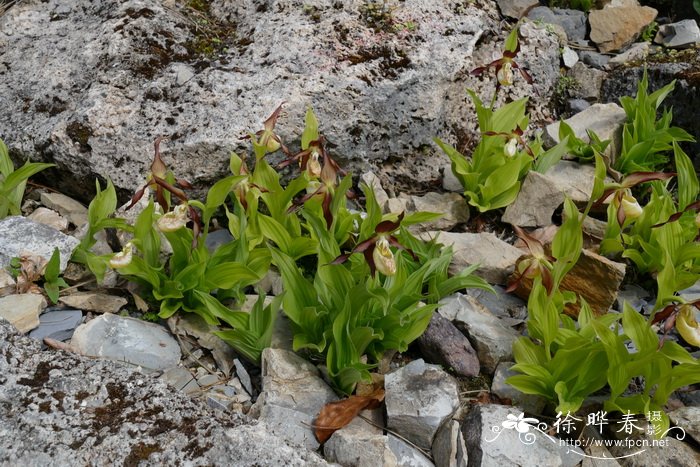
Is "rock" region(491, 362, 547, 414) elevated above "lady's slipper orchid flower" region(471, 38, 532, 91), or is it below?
below

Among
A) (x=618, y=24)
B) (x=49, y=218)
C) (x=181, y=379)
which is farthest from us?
(x=618, y=24)

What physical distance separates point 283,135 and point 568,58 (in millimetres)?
2621

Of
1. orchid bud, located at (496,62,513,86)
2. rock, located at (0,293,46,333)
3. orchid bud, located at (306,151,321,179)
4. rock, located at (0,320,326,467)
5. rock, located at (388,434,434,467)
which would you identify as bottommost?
rock, located at (388,434,434,467)

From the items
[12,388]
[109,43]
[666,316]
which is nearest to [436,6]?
[109,43]

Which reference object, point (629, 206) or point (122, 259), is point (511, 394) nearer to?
point (629, 206)

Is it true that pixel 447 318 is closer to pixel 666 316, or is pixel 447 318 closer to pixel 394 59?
pixel 666 316

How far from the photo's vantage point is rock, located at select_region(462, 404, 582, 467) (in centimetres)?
236

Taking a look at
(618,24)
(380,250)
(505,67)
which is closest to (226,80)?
(505,67)

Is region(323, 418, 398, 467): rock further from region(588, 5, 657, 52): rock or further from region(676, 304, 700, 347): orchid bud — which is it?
region(588, 5, 657, 52): rock

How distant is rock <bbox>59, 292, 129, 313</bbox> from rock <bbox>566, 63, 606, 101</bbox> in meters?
3.65

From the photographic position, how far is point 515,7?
5.38 metres

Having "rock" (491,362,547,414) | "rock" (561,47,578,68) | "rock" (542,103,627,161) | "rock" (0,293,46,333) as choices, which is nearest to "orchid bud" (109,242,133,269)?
"rock" (0,293,46,333)

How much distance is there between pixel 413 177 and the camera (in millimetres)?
4062

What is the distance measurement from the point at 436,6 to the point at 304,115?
1.35 m
